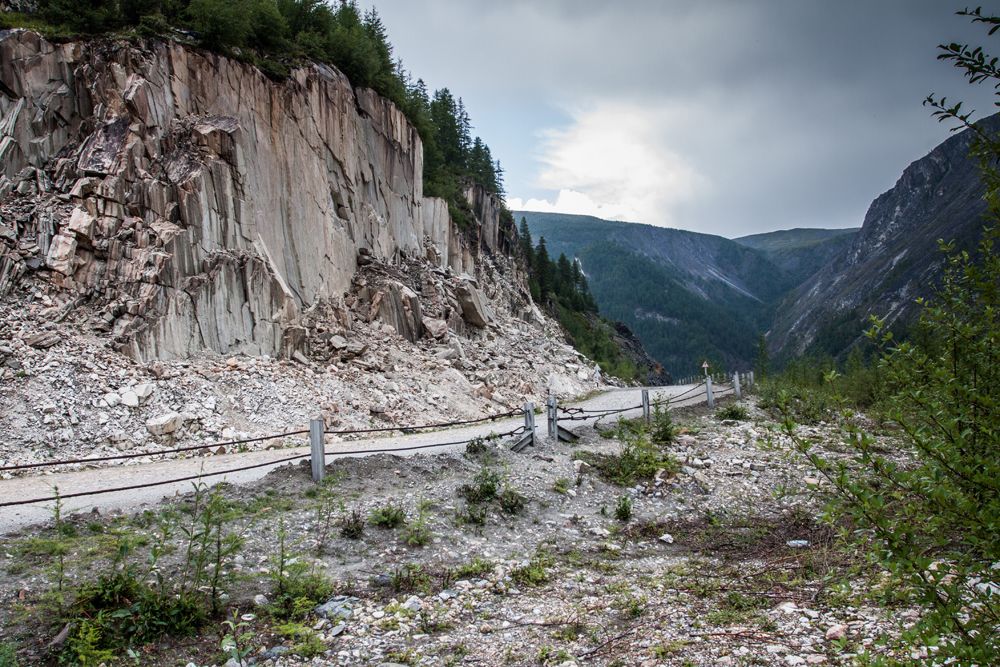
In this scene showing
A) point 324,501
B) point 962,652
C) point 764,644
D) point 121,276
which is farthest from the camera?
point 121,276

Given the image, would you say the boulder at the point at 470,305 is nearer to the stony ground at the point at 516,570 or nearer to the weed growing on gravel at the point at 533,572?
the stony ground at the point at 516,570

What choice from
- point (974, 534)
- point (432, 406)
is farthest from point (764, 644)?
point (432, 406)

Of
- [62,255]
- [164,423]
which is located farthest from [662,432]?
[62,255]

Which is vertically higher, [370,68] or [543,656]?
[370,68]

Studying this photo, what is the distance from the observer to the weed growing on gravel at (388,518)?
9.06m

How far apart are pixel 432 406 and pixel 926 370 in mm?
19050

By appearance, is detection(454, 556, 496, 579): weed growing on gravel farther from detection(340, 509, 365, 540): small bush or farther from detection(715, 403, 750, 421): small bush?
detection(715, 403, 750, 421): small bush

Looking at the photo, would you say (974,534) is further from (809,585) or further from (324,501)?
(324,501)

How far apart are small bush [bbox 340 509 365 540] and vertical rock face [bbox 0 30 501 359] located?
37.3ft

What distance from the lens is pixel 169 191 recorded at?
19609mm

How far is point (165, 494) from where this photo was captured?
9.80 m

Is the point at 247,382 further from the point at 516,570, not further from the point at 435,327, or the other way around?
the point at 516,570

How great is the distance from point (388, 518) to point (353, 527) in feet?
1.87

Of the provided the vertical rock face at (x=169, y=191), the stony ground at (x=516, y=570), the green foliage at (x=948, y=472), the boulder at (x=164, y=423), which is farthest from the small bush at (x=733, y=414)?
the boulder at (x=164, y=423)
